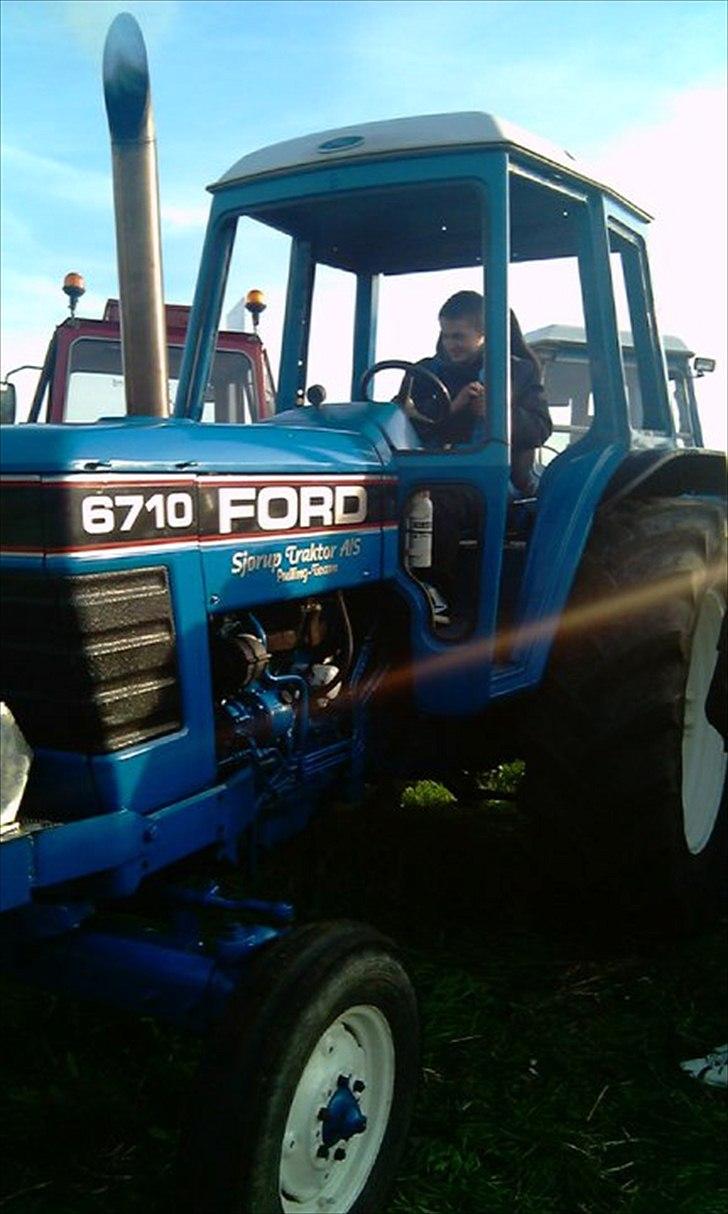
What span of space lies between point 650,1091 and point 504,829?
152 cm

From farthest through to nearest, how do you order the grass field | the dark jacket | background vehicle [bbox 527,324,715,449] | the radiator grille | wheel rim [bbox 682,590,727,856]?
background vehicle [bbox 527,324,715,449], wheel rim [bbox 682,590,727,856], the dark jacket, the grass field, the radiator grille

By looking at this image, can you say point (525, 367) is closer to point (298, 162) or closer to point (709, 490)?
point (298, 162)

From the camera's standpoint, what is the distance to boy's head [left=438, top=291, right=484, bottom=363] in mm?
3279

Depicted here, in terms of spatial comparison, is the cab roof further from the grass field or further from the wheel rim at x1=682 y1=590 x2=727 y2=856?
the grass field

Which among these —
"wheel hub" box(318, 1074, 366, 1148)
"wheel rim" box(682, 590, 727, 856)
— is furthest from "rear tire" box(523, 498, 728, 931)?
"wheel hub" box(318, 1074, 366, 1148)

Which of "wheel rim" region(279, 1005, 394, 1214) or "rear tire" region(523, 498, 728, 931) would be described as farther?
"rear tire" region(523, 498, 728, 931)

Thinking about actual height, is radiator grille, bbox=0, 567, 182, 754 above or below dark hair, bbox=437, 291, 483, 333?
below

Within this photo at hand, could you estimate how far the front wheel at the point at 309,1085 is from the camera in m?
1.86

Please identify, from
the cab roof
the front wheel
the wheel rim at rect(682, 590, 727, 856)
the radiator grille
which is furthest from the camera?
the wheel rim at rect(682, 590, 727, 856)

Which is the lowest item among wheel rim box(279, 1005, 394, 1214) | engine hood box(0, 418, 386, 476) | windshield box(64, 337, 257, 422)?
wheel rim box(279, 1005, 394, 1214)

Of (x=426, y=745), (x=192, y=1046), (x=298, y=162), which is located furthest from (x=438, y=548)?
(x=192, y=1046)

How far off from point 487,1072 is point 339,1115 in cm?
71

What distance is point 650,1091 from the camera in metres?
2.61

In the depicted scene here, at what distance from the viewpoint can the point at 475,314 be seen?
3277mm
